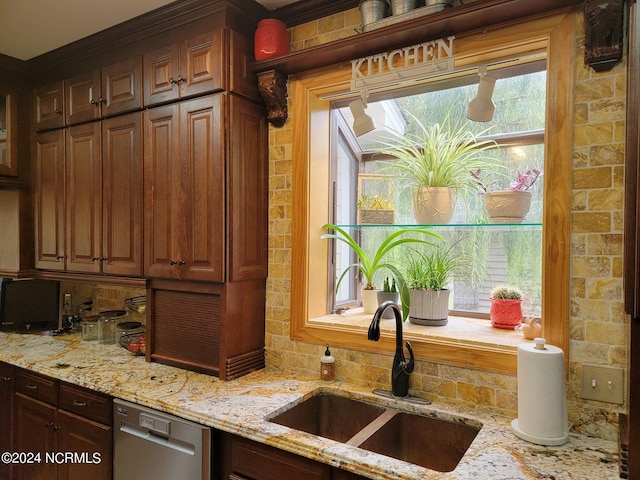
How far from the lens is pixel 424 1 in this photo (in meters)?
1.74

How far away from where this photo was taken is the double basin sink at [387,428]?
5.20ft

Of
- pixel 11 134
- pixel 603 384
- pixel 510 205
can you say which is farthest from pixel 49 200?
pixel 603 384

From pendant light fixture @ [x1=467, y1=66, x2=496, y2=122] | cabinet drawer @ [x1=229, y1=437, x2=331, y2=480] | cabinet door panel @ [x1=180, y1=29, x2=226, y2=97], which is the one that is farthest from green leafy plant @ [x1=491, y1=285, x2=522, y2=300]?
cabinet door panel @ [x1=180, y1=29, x2=226, y2=97]

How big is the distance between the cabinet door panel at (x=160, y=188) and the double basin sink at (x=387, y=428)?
0.93m

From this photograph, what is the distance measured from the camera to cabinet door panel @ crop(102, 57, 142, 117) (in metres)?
2.23

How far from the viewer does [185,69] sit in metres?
2.05

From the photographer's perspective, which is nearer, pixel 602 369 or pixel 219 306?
pixel 602 369

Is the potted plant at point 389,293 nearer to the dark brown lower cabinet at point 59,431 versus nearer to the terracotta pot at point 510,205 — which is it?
the terracotta pot at point 510,205

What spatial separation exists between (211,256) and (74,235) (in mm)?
1159

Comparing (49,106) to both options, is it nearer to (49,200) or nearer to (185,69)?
(49,200)

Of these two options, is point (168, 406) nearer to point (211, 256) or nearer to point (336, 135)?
point (211, 256)

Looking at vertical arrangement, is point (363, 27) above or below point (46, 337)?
above

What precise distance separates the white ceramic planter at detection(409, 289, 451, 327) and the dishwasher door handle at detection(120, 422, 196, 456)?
111 cm

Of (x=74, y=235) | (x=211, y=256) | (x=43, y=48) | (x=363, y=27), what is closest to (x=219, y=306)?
(x=211, y=256)
